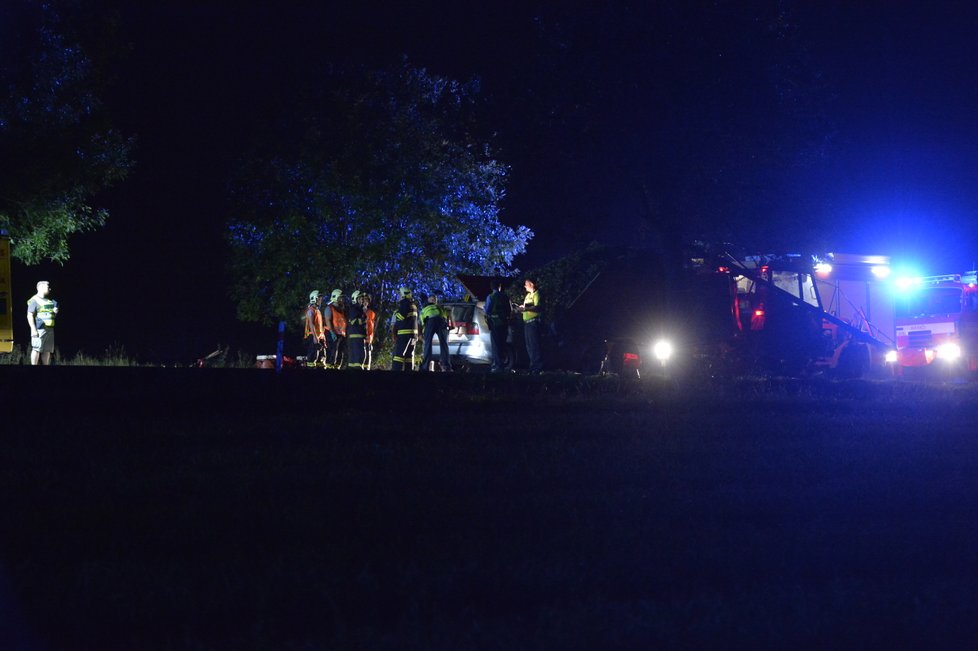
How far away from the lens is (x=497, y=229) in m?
38.2

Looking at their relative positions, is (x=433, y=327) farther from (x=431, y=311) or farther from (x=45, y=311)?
(x=45, y=311)

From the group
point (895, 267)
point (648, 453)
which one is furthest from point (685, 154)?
point (648, 453)

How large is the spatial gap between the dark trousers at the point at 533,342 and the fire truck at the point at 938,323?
9699 mm

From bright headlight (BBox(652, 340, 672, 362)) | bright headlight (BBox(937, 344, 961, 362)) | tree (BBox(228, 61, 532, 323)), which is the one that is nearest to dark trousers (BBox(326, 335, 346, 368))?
bright headlight (BBox(652, 340, 672, 362))

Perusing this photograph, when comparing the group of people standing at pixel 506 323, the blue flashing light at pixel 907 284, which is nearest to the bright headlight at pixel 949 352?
the blue flashing light at pixel 907 284

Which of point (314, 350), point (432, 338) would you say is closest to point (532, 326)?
point (432, 338)

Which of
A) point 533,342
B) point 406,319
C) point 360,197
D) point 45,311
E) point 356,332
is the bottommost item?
point 533,342

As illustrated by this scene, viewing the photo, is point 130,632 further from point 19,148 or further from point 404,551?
point 19,148

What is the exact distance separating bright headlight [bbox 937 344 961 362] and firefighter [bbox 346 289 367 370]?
12.9 metres

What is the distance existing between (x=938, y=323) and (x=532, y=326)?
11835mm

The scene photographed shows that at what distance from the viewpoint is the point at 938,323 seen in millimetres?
28875

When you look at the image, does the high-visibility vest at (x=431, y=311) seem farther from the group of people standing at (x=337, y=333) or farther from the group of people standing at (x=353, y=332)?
the group of people standing at (x=337, y=333)

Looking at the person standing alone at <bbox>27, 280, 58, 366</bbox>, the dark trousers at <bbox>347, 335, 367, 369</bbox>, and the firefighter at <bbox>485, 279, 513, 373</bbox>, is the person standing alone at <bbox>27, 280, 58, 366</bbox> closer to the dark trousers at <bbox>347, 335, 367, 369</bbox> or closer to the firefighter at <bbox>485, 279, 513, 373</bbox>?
the dark trousers at <bbox>347, 335, 367, 369</bbox>

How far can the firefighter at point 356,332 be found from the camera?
2372 centimetres
